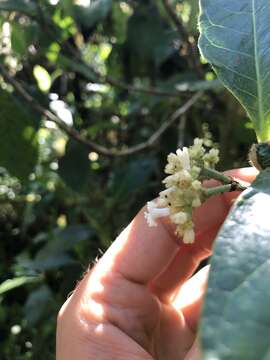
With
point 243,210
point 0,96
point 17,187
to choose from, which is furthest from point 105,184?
point 243,210

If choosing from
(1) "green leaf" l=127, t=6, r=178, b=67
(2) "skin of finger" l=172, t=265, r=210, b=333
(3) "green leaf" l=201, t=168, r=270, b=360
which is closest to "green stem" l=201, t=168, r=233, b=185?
(3) "green leaf" l=201, t=168, r=270, b=360

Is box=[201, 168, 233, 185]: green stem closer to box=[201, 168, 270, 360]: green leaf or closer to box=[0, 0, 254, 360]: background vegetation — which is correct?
box=[201, 168, 270, 360]: green leaf

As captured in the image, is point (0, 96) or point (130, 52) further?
point (130, 52)

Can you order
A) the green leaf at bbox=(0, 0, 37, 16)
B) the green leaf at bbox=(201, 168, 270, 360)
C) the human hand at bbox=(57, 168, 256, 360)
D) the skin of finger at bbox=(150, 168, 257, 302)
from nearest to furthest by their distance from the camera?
the green leaf at bbox=(201, 168, 270, 360) → the human hand at bbox=(57, 168, 256, 360) → the skin of finger at bbox=(150, 168, 257, 302) → the green leaf at bbox=(0, 0, 37, 16)

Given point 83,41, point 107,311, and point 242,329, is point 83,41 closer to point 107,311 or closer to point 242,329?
point 107,311

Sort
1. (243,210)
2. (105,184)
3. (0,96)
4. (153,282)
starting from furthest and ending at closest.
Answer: (105,184)
(0,96)
(153,282)
(243,210)

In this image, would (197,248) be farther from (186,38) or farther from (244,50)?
(186,38)

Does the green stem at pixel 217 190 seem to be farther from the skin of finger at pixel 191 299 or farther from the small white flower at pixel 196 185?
the skin of finger at pixel 191 299

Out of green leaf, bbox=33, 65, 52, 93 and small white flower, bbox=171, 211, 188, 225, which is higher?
green leaf, bbox=33, 65, 52, 93
